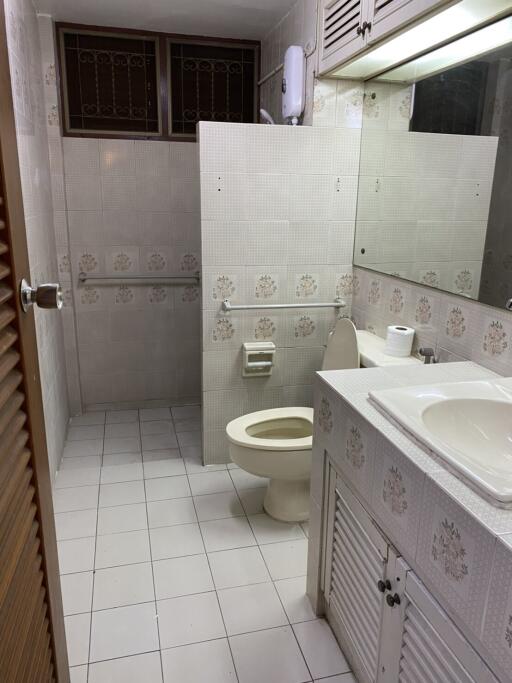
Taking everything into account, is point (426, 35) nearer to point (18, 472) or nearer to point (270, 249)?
point (270, 249)

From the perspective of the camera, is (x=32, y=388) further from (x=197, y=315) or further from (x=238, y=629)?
(x=197, y=315)

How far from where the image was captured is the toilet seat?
6.66 ft

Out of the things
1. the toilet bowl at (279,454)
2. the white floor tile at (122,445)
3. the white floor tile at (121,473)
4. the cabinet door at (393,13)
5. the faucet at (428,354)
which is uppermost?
the cabinet door at (393,13)

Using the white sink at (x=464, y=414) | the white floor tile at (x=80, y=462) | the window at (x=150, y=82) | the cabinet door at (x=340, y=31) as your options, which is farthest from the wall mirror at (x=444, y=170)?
the white floor tile at (x=80, y=462)

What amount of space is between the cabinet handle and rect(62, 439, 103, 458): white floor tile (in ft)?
6.53

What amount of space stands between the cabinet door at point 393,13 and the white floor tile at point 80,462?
2.27 meters

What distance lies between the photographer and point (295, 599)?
1791 mm

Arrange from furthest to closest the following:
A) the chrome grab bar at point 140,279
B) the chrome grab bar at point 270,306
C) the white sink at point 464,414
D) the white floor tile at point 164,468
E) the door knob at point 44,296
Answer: the chrome grab bar at point 140,279, the white floor tile at point 164,468, the chrome grab bar at point 270,306, the white sink at point 464,414, the door knob at point 44,296

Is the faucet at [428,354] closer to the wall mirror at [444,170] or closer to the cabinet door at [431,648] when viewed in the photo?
the wall mirror at [444,170]

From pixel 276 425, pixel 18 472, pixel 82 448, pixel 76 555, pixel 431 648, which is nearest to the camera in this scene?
pixel 18 472

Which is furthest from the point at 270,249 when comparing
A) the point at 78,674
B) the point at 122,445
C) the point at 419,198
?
the point at 78,674

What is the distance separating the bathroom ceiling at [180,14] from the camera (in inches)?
99.0

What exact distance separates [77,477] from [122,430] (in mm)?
549

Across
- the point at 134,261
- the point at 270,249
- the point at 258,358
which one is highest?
the point at 270,249
